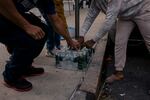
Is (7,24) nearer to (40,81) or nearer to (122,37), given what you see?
(40,81)

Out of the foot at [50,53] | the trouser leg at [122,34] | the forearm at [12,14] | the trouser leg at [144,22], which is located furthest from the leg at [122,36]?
the forearm at [12,14]

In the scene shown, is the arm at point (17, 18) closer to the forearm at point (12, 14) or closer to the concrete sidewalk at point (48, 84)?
the forearm at point (12, 14)

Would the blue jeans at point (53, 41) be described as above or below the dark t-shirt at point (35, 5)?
below

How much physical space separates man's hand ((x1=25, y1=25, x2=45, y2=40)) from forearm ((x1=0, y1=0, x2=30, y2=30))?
0.05 meters

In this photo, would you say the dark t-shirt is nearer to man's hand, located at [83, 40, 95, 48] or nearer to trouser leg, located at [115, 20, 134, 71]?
man's hand, located at [83, 40, 95, 48]

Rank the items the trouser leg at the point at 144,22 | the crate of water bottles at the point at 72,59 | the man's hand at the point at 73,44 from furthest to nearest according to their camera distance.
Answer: the crate of water bottles at the point at 72,59, the man's hand at the point at 73,44, the trouser leg at the point at 144,22

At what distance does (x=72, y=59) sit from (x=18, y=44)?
47.7 inches

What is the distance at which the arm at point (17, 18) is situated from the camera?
362 cm

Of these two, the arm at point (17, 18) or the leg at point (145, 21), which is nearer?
the arm at point (17, 18)

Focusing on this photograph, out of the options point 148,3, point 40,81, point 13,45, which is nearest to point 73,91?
point 40,81

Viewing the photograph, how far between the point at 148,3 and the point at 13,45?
1.78 metres

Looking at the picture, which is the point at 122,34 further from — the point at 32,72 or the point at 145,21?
the point at 32,72

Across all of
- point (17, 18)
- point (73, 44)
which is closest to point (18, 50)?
point (17, 18)

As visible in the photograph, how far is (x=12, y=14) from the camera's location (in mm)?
3688
